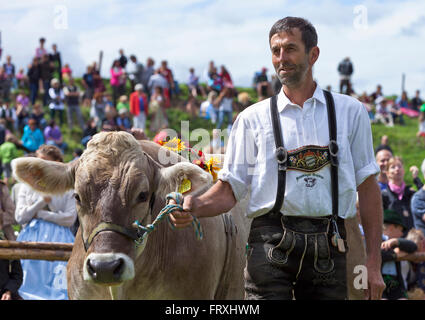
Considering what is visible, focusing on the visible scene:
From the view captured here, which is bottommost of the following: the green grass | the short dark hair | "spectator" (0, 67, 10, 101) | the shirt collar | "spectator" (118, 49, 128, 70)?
the shirt collar

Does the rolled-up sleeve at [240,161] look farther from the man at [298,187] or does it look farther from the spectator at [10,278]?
the spectator at [10,278]

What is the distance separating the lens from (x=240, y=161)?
3738mm

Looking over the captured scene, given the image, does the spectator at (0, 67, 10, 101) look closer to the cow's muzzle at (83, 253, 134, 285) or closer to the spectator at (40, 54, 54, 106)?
the spectator at (40, 54, 54, 106)

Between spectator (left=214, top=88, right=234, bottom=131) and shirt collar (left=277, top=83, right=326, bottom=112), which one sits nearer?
shirt collar (left=277, top=83, right=326, bottom=112)

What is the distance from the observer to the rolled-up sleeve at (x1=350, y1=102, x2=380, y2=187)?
3.71m

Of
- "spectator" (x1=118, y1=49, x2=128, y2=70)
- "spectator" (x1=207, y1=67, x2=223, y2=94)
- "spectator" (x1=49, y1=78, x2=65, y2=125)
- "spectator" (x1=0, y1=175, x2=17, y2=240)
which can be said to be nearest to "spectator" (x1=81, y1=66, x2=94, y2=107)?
"spectator" (x1=118, y1=49, x2=128, y2=70)

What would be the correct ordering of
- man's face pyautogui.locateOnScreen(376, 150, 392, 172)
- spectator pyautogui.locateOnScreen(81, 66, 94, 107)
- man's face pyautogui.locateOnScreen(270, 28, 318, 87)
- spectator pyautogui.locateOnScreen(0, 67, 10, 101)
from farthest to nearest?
spectator pyautogui.locateOnScreen(81, 66, 94, 107)
spectator pyautogui.locateOnScreen(0, 67, 10, 101)
man's face pyautogui.locateOnScreen(376, 150, 392, 172)
man's face pyautogui.locateOnScreen(270, 28, 318, 87)

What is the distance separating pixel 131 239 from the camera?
4.05m

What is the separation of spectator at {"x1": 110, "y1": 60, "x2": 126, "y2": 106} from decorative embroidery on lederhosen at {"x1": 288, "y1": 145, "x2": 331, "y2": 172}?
2253 cm

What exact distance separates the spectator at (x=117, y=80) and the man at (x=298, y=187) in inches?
879

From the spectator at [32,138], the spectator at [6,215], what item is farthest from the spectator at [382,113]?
the spectator at [6,215]

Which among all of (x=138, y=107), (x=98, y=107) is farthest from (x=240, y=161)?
(x=98, y=107)

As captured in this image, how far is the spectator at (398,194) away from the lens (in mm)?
8969
